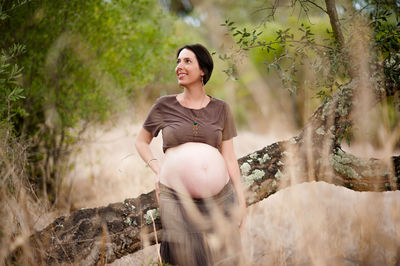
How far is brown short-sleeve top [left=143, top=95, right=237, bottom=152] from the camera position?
283 centimetres

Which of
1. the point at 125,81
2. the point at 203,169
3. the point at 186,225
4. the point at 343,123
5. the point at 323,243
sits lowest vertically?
the point at 323,243

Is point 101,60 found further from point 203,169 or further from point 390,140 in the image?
point 390,140

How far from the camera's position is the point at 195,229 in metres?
2.71

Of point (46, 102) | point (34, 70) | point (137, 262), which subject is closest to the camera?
point (137, 262)

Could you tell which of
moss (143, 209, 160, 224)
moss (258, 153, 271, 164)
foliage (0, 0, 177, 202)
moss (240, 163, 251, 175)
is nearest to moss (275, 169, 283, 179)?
moss (258, 153, 271, 164)

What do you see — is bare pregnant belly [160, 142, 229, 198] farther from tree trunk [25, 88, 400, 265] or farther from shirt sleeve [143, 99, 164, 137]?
tree trunk [25, 88, 400, 265]

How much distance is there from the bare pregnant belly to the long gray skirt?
0.06 metres

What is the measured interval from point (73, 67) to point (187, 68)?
169 inches

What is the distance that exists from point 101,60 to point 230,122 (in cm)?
462

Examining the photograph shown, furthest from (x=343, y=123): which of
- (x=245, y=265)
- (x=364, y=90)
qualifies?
(x=245, y=265)

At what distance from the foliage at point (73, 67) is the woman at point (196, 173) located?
3514 mm

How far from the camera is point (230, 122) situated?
299cm

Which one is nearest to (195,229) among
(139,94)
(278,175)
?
(278,175)

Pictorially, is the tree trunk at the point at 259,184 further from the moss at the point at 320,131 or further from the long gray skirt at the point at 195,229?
the long gray skirt at the point at 195,229
